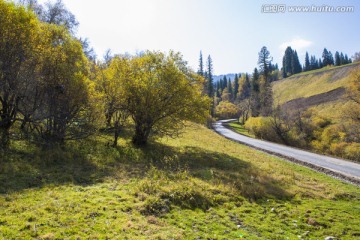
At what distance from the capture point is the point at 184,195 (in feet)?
35.3

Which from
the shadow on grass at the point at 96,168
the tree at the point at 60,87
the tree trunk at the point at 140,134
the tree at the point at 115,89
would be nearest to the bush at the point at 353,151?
the shadow on grass at the point at 96,168

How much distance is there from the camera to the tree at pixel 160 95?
774 inches

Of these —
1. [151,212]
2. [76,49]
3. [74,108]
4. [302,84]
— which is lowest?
[151,212]

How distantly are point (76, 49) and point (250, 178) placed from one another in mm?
13755

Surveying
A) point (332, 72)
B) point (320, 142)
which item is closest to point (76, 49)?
point (320, 142)

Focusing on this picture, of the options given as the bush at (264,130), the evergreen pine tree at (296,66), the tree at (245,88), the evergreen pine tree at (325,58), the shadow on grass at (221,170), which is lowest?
the shadow on grass at (221,170)

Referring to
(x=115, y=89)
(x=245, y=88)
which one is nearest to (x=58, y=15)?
(x=115, y=89)

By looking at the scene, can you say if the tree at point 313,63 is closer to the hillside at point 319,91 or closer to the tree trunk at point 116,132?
the hillside at point 319,91

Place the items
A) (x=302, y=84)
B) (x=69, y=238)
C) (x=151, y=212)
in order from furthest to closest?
(x=302, y=84) → (x=151, y=212) → (x=69, y=238)

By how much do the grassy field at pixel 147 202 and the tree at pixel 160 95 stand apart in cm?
441

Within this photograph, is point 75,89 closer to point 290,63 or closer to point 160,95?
point 160,95

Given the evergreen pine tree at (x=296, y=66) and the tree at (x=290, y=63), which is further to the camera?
the tree at (x=290, y=63)

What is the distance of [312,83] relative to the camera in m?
97.6

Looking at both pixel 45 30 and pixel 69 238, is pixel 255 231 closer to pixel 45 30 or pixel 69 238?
pixel 69 238
